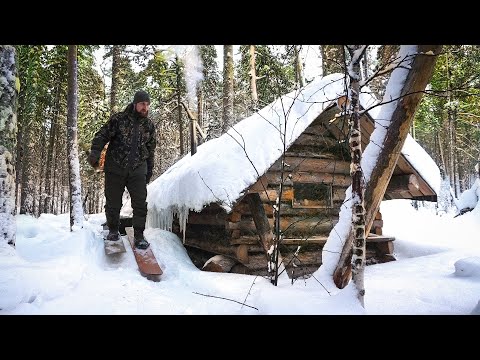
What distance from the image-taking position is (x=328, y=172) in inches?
267

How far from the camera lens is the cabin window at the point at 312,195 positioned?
675 centimetres

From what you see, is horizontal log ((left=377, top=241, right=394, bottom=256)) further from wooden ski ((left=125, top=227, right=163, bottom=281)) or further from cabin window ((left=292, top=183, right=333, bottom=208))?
wooden ski ((left=125, top=227, right=163, bottom=281))

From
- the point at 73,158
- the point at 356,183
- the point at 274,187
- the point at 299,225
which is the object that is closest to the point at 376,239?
the point at 299,225

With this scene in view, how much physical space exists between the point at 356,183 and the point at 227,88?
26.9 feet

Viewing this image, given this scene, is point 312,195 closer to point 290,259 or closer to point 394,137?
point 290,259

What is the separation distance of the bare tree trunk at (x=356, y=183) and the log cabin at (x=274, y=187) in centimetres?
100

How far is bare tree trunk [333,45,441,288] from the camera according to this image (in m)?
3.48

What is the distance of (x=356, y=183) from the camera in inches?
114

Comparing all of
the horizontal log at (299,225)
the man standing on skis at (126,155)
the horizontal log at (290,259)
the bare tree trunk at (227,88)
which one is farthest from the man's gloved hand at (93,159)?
the bare tree trunk at (227,88)

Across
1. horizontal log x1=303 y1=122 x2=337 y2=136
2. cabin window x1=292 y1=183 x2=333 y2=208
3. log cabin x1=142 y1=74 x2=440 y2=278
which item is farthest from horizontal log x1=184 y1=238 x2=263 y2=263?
horizontal log x1=303 y1=122 x2=337 y2=136
